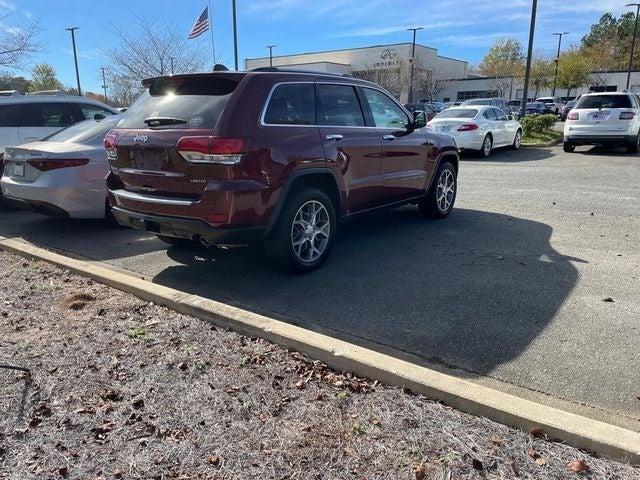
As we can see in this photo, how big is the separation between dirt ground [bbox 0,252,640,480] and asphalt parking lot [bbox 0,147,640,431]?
630 millimetres

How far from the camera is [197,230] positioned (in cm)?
443

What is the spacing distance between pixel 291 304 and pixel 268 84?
1939 mm

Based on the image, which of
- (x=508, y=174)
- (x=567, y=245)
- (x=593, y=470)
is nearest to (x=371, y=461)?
(x=593, y=470)

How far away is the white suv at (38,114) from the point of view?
27.3ft

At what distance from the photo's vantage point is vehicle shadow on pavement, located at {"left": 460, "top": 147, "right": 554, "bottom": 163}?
1490 centimetres

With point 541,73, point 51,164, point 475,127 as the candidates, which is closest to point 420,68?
point 541,73

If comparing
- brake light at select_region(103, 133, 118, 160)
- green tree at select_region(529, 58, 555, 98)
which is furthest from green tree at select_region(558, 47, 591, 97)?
brake light at select_region(103, 133, 118, 160)

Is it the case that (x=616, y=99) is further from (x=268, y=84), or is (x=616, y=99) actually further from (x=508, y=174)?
(x=268, y=84)

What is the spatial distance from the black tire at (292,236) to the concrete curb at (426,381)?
0.95 m

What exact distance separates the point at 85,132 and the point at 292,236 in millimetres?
3924

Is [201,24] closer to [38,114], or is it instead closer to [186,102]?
[38,114]

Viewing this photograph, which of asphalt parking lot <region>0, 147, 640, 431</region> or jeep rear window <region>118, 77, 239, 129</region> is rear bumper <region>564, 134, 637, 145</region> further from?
jeep rear window <region>118, 77, 239, 129</region>

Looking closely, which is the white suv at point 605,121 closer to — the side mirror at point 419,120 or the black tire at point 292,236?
the side mirror at point 419,120

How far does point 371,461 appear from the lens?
2471 millimetres
